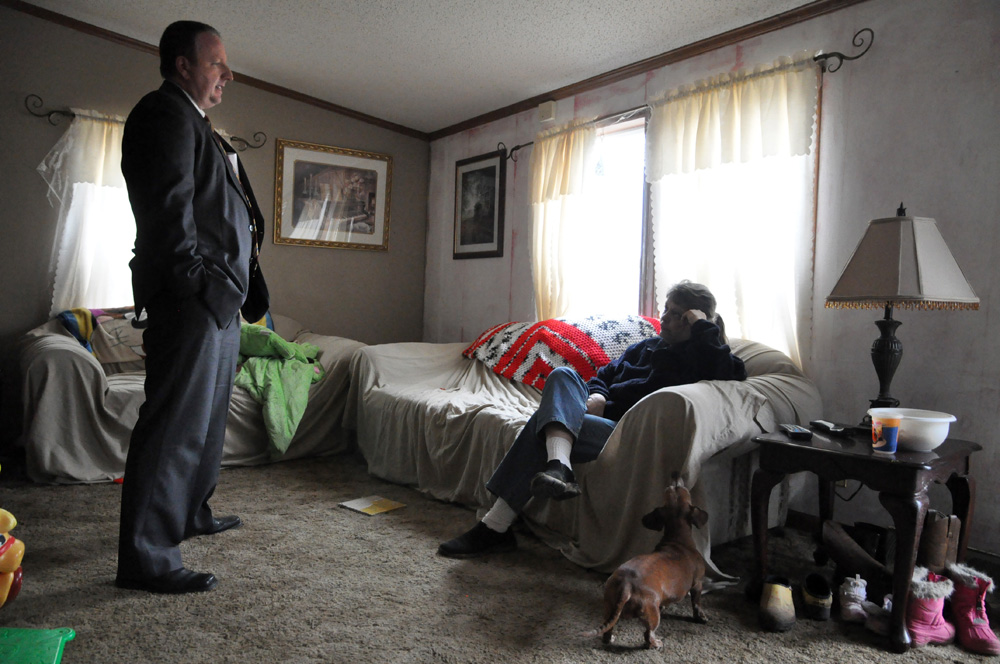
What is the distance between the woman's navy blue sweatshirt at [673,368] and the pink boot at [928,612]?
80 centimetres

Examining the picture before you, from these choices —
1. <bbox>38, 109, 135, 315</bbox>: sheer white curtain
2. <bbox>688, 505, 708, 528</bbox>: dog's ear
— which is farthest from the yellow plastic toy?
<bbox>38, 109, 135, 315</bbox>: sheer white curtain

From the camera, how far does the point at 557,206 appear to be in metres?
3.73

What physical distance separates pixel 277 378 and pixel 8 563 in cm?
168

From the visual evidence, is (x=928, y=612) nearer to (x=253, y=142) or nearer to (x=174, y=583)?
(x=174, y=583)

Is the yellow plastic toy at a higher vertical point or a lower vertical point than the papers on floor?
higher

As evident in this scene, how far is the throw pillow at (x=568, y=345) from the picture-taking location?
9.55 ft

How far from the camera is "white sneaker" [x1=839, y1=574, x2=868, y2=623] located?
171 centimetres

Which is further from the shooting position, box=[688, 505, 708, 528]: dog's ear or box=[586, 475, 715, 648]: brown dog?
box=[688, 505, 708, 528]: dog's ear

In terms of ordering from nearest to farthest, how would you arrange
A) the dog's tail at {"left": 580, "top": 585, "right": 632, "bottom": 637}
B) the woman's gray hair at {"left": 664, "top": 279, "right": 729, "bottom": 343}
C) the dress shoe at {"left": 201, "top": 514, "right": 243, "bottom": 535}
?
the dog's tail at {"left": 580, "top": 585, "right": 632, "bottom": 637}
the dress shoe at {"left": 201, "top": 514, "right": 243, "bottom": 535}
the woman's gray hair at {"left": 664, "top": 279, "right": 729, "bottom": 343}

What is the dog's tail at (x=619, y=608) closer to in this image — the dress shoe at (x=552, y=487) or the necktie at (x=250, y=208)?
the dress shoe at (x=552, y=487)

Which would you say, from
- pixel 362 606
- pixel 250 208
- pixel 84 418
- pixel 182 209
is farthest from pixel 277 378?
pixel 362 606

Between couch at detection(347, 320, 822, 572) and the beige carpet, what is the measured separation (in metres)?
0.14

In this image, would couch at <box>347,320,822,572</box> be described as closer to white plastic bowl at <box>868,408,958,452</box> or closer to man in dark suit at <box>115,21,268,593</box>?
white plastic bowl at <box>868,408,958,452</box>

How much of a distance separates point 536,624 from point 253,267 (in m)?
1.36
